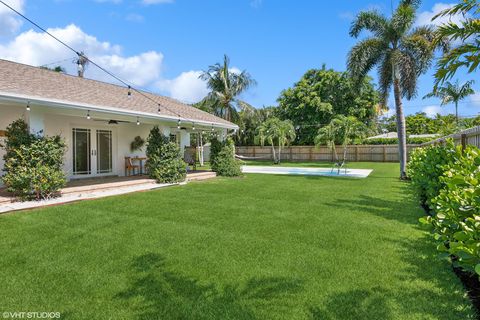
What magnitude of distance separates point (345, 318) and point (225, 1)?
564 inches

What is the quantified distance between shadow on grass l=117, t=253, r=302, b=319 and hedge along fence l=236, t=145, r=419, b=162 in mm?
24352

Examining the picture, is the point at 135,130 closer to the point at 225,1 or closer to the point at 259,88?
the point at 225,1

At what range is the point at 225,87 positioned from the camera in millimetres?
28188

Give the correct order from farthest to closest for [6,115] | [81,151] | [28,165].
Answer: [81,151]
[6,115]
[28,165]

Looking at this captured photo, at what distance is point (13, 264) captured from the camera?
3.90 m

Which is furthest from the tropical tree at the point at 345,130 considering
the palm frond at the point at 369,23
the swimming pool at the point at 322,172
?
the palm frond at the point at 369,23

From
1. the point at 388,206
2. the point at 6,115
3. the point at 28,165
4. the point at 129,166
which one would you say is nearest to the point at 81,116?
the point at 28,165

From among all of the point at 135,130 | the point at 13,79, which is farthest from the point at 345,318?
the point at 135,130

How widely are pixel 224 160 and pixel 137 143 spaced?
4277 millimetres

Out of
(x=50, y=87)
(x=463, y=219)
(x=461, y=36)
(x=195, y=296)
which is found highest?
(x=50, y=87)

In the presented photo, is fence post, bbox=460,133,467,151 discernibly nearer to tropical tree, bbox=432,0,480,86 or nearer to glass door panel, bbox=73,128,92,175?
tropical tree, bbox=432,0,480,86

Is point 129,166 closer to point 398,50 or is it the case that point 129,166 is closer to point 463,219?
point 463,219

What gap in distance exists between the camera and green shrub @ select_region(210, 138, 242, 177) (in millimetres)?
14844

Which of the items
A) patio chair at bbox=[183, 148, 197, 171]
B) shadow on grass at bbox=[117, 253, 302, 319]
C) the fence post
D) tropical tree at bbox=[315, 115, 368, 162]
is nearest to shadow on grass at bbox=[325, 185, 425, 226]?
the fence post
